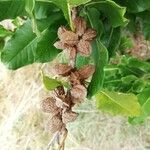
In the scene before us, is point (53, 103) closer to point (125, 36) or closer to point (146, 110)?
point (146, 110)

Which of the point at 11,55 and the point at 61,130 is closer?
the point at 61,130

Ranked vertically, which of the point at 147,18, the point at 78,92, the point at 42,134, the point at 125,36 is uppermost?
the point at 78,92

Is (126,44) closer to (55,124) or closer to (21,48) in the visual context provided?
(21,48)

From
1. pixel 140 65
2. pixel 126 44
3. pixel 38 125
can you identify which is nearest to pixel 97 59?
pixel 140 65

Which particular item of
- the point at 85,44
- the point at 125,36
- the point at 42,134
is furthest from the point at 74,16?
the point at 42,134

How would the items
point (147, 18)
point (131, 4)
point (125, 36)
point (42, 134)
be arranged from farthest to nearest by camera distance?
1. point (42, 134)
2. point (125, 36)
3. point (147, 18)
4. point (131, 4)

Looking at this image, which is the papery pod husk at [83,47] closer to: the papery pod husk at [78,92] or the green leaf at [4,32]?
the papery pod husk at [78,92]
